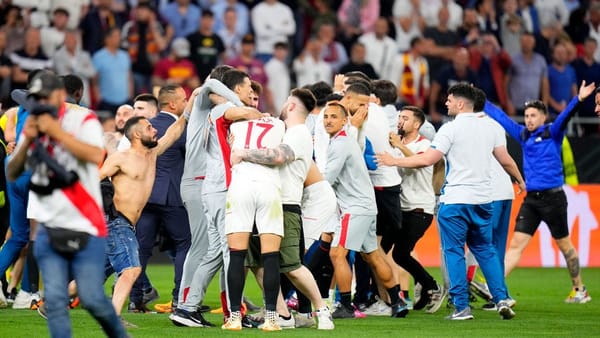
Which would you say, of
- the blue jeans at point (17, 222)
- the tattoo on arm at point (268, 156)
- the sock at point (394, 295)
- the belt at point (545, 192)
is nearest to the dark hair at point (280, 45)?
the belt at point (545, 192)

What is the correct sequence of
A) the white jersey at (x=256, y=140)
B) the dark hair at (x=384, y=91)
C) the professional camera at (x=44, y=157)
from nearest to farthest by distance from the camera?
the professional camera at (x=44, y=157) < the white jersey at (x=256, y=140) < the dark hair at (x=384, y=91)

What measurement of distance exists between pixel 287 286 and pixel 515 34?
13.0 meters

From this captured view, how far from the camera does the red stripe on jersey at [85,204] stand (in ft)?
26.3

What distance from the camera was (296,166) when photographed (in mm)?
11078

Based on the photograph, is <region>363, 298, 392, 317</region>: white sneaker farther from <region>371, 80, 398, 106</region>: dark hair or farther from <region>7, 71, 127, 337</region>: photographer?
<region>7, 71, 127, 337</region>: photographer

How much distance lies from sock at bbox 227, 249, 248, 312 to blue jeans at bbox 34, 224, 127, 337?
2.57m

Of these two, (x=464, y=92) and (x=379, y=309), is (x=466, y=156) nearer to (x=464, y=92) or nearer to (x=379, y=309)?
(x=464, y=92)

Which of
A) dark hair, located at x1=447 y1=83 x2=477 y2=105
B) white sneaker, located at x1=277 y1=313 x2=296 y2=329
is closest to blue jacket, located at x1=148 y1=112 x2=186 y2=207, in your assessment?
white sneaker, located at x1=277 y1=313 x2=296 y2=329

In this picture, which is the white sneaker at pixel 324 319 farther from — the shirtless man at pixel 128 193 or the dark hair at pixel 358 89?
the dark hair at pixel 358 89

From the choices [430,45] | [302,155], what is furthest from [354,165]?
[430,45]

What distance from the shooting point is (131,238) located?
428 inches

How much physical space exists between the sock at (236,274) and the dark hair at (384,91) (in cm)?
381

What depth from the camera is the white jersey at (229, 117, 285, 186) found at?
10672mm

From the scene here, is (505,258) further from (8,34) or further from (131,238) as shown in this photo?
(8,34)
